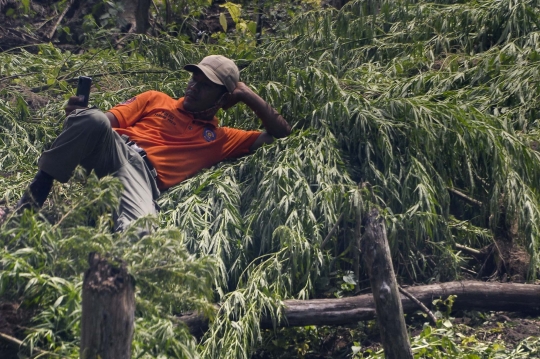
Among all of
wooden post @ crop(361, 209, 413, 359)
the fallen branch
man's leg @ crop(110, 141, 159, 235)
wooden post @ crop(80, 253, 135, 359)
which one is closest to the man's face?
man's leg @ crop(110, 141, 159, 235)

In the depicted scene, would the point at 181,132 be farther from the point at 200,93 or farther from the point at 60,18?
the point at 60,18

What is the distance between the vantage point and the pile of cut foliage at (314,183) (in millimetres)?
3285

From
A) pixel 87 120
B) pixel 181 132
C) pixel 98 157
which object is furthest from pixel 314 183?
pixel 87 120

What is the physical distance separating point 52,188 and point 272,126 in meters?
1.44

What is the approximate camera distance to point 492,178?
498 cm

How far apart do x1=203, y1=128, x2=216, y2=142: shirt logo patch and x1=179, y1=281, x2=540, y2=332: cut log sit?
4.57ft

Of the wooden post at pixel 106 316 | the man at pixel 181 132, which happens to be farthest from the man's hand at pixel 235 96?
the wooden post at pixel 106 316

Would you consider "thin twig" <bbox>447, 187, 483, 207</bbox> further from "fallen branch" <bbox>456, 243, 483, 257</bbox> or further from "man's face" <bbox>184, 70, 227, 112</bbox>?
"man's face" <bbox>184, 70, 227, 112</bbox>

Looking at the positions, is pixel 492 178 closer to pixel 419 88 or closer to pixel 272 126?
pixel 419 88

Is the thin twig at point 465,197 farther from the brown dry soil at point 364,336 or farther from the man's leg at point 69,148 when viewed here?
the man's leg at point 69,148

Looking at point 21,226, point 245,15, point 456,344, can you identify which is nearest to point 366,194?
point 456,344

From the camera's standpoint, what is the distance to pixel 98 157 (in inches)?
173

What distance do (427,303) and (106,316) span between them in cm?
214

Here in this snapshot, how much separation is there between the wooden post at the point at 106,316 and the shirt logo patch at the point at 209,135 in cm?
247
